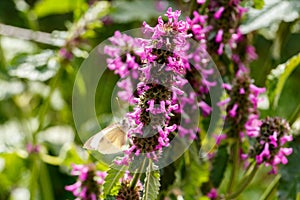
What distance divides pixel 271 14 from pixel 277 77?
105 mm

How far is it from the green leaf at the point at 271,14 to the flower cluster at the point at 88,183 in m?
0.31

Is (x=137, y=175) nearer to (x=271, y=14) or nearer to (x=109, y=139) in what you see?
(x=109, y=139)

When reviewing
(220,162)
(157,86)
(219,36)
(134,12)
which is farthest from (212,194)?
(134,12)

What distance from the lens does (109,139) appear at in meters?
0.77

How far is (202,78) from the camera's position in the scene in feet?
3.08

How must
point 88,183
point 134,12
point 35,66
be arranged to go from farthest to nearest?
point 134,12, point 35,66, point 88,183

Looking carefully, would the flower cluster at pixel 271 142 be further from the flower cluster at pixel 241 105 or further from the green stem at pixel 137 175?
the green stem at pixel 137 175

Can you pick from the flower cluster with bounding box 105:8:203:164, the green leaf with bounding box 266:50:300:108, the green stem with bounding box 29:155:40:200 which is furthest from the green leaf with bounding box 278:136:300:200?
the green stem with bounding box 29:155:40:200

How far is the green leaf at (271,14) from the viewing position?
3.37 ft

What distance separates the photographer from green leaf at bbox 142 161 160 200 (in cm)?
73

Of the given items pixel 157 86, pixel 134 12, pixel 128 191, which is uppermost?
pixel 134 12

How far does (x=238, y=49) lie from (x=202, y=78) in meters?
0.18

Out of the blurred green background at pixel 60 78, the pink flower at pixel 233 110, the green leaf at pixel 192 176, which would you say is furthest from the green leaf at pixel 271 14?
the green leaf at pixel 192 176

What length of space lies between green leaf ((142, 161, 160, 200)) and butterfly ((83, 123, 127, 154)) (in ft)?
0.18
